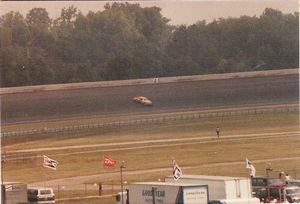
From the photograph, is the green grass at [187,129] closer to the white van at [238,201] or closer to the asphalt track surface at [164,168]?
the asphalt track surface at [164,168]

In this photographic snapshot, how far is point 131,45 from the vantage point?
38281 millimetres

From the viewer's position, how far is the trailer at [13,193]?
31000mm

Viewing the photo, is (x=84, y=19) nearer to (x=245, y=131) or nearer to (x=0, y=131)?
(x=0, y=131)

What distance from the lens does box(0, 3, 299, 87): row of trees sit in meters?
36.1

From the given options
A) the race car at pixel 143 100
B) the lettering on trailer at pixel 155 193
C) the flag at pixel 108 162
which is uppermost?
the race car at pixel 143 100

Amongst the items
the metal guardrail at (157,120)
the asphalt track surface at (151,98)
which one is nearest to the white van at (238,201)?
the metal guardrail at (157,120)

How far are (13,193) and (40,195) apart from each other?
2.10 metres

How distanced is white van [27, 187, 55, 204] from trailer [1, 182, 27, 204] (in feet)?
2.56

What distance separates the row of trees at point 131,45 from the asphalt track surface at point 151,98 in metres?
0.62

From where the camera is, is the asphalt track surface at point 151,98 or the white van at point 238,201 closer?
the white van at point 238,201

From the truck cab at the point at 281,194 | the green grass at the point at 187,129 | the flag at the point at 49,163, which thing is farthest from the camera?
the green grass at the point at 187,129

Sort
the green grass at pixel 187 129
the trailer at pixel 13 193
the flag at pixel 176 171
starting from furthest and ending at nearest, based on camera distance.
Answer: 1. the green grass at pixel 187 129
2. the flag at pixel 176 171
3. the trailer at pixel 13 193

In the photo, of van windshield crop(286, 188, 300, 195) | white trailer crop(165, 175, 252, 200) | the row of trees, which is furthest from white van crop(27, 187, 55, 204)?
van windshield crop(286, 188, 300, 195)

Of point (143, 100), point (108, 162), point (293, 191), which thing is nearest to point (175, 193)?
point (293, 191)
